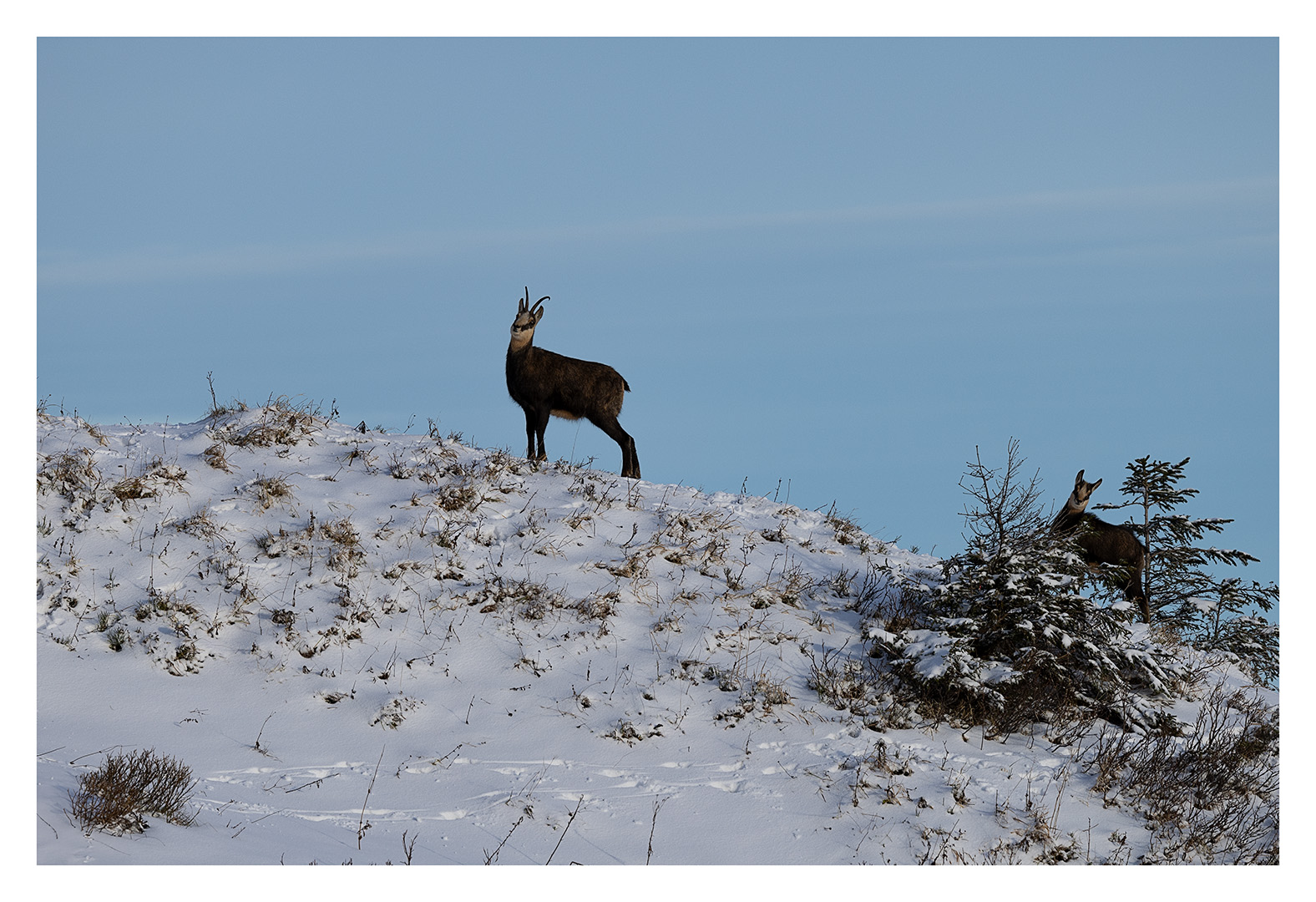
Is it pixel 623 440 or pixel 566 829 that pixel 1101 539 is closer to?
pixel 623 440

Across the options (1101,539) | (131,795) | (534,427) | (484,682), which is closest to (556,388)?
(534,427)

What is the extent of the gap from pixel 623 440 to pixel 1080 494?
662 cm

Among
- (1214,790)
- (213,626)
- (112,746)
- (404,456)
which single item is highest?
(404,456)

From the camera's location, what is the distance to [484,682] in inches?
360

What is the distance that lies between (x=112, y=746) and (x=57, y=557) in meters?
3.23

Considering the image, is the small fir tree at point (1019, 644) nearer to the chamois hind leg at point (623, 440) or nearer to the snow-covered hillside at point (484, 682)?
the snow-covered hillside at point (484, 682)

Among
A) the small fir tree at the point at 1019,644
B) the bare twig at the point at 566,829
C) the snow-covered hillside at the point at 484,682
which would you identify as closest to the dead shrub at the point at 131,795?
the snow-covered hillside at the point at 484,682

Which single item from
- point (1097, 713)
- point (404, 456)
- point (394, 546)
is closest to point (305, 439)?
point (404, 456)

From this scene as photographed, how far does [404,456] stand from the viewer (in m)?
13.0

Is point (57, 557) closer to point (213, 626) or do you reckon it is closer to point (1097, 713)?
point (213, 626)

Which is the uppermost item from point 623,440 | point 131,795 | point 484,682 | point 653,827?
point 623,440

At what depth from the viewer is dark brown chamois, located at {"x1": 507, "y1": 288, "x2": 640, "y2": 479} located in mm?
14812

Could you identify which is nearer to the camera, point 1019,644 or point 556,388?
point 1019,644

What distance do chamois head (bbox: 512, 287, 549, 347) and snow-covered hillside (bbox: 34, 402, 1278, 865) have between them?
279 centimetres
